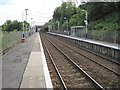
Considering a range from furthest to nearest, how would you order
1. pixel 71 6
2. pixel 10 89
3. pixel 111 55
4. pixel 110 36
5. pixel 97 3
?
1. pixel 71 6
2. pixel 97 3
3. pixel 110 36
4. pixel 111 55
5. pixel 10 89

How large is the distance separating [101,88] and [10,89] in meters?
3.39

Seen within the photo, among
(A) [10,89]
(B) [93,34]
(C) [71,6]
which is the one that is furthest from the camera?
(C) [71,6]

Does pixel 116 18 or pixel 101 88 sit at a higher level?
pixel 116 18

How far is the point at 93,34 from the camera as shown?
3625 centimetres

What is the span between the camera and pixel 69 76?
9742 mm

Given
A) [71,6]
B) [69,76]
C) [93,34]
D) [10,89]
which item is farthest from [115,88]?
[71,6]

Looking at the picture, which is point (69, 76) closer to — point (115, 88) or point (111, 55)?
point (115, 88)

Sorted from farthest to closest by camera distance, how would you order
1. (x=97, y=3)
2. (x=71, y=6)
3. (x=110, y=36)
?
(x=71, y=6) → (x=97, y=3) → (x=110, y=36)

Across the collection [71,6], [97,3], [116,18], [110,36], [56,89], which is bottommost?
[56,89]

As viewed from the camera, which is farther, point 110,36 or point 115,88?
point 110,36

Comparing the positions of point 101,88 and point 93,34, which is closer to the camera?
point 101,88

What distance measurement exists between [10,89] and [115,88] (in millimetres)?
4065

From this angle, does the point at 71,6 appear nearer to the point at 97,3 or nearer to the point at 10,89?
the point at 97,3

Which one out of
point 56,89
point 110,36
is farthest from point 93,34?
point 56,89
